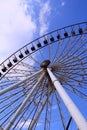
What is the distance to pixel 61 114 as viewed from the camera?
30953mm

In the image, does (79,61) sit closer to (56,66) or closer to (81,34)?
(56,66)

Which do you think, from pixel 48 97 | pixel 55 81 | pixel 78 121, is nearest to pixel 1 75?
pixel 48 97

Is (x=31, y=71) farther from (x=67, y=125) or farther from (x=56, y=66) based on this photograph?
(x=67, y=125)

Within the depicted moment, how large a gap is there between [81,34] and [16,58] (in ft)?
23.7

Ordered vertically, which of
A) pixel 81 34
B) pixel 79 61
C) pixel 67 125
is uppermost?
pixel 81 34

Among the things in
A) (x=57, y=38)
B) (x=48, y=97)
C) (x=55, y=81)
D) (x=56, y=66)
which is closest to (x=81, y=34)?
(x=57, y=38)

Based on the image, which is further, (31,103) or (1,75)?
(1,75)

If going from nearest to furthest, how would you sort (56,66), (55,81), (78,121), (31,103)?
(78,121)
(55,81)
(31,103)
(56,66)

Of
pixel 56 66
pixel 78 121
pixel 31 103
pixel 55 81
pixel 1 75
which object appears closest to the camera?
pixel 78 121

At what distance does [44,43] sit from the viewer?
34844 millimetres

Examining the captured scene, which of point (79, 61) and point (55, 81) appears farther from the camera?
point (79, 61)

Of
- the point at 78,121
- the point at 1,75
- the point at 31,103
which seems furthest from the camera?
the point at 1,75

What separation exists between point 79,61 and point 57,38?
18.0ft

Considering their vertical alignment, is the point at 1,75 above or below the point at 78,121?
above
